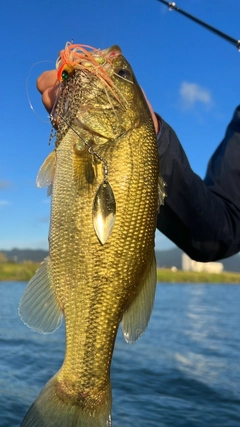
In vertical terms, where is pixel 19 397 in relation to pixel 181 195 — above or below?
below

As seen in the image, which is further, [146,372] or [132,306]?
[146,372]

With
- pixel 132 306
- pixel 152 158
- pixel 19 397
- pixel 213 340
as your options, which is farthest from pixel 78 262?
pixel 213 340

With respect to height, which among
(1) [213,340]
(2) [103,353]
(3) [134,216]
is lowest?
(1) [213,340]

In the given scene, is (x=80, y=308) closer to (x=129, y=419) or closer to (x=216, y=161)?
(x=216, y=161)

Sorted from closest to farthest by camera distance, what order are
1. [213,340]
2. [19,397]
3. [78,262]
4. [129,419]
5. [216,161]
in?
[78,262], [216,161], [129,419], [19,397], [213,340]

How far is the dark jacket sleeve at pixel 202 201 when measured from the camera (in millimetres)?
3102

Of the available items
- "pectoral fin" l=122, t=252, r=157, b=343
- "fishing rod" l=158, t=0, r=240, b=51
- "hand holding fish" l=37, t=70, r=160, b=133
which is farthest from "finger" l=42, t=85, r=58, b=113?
"fishing rod" l=158, t=0, r=240, b=51

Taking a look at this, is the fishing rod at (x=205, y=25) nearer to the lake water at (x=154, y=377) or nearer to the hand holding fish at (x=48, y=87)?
the hand holding fish at (x=48, y=87)

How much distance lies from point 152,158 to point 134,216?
319 mm

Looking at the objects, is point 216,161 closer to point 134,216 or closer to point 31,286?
point 134,216

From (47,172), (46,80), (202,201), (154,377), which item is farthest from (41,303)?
(154,377)

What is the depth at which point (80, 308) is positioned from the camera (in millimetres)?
2238

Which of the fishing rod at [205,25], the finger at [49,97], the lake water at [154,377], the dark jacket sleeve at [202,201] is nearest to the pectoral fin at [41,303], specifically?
the finger at [49,97]

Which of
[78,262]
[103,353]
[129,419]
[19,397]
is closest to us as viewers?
[78,262]
